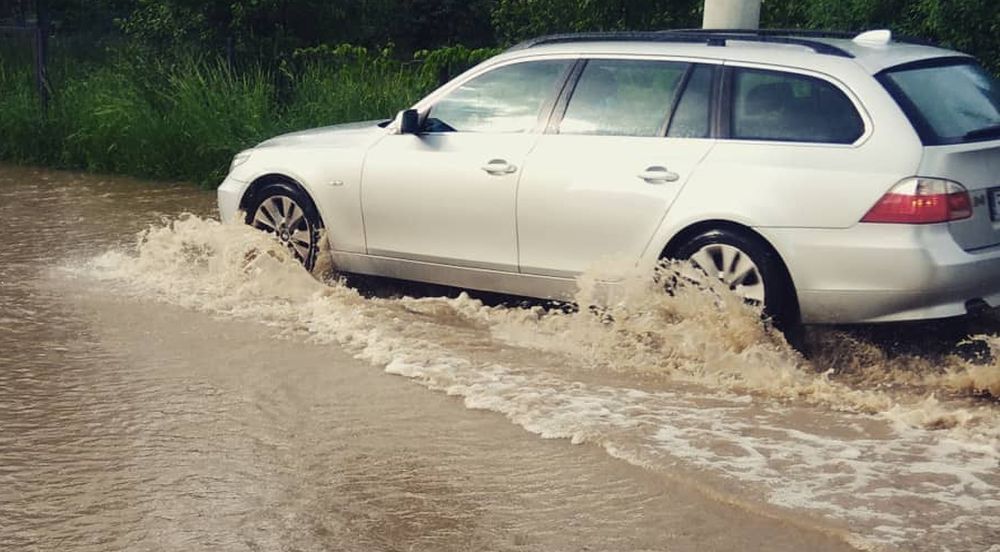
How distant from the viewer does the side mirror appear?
344 inches

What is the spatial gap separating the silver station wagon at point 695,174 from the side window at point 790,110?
1 centimetres

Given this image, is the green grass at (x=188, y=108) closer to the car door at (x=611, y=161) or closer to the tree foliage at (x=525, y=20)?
the tree foliage at (x=525, y=20)

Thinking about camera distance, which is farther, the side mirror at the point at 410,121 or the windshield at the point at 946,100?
the side mirror at the point at 410,121

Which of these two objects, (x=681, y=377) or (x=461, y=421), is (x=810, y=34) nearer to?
(x=681, y=377)

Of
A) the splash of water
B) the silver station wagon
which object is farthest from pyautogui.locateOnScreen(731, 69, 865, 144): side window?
the splash of water

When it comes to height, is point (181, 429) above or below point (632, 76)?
below

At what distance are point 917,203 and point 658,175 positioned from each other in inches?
51.4

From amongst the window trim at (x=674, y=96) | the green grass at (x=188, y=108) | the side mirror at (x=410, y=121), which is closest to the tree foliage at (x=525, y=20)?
the green grass at (x=188, y=108)

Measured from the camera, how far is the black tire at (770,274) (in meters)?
7.44

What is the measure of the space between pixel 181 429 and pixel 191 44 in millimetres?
11297

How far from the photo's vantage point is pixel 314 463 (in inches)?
239

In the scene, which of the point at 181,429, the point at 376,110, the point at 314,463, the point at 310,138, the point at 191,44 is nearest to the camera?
the point at 314,463

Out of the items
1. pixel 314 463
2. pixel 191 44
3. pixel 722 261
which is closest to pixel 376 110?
pixel 191 44

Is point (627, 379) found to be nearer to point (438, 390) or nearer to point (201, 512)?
point (438, 390)
